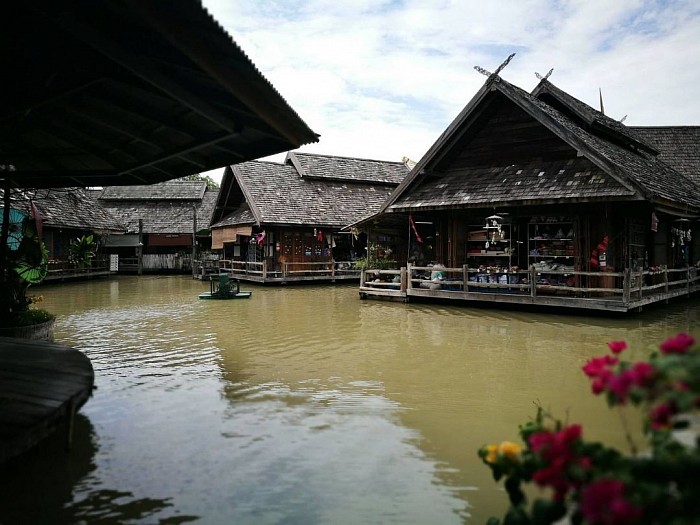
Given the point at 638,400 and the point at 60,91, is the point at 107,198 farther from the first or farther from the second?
the point at 638,400

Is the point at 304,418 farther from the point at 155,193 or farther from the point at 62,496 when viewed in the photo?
the point at 155,193

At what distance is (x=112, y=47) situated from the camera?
3.72 metres

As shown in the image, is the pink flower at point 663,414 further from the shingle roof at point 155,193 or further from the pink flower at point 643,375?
the shingle roof at point 155,193

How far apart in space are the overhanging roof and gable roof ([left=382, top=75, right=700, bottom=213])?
948 centimetres

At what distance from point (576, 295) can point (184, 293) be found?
13.1 meters

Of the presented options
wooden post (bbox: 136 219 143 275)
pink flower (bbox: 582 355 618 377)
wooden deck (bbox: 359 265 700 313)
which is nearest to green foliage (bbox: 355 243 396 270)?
wooden deck (bbox: 359 265 700 313)

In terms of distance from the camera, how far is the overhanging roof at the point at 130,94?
3447 millimetres

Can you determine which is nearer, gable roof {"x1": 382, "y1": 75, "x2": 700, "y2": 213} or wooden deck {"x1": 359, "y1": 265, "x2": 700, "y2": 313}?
wooden deck {"x1": 359, "y1": 265, "x2": 700, "y2": 313}

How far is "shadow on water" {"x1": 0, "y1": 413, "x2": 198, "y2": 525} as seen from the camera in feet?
12.0

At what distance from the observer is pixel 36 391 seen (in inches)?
187

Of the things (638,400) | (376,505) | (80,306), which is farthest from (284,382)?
(80,306)

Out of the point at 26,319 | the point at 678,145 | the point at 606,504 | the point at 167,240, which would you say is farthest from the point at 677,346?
the point at 167,240

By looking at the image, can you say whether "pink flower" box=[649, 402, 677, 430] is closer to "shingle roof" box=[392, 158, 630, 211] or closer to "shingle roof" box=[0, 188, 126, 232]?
"shingle roof" box=[392, 158, 630, 211]

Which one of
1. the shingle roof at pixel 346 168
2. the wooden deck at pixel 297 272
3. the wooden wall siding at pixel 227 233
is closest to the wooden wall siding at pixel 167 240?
the wooden wall siding at pixel 227 233
